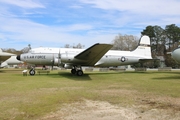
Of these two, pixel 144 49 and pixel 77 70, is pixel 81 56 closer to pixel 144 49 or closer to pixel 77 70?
pixel 77 70

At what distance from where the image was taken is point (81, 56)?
18.5m

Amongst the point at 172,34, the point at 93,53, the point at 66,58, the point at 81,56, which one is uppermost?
the point at 172,34

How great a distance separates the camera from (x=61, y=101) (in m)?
7.52

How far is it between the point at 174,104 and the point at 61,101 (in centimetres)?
406

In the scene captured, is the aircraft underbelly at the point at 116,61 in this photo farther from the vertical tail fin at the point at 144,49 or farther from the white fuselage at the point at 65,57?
the vertical tail fin at the point at 144,49

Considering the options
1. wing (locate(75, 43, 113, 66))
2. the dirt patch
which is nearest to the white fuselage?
wing (locate(75, 43, 113, 66))

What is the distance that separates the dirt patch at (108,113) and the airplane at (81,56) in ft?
32.0

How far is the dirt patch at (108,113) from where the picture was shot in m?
5.38

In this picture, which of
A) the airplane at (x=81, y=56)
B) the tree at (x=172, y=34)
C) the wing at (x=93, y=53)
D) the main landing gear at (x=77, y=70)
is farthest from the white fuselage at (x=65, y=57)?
the tree at (x=172, y=34)

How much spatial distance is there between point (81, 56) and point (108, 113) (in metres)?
12.9

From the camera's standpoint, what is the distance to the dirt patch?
17.6ft

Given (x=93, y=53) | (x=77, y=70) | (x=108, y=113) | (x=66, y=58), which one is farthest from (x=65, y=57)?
(x=108, y=113)

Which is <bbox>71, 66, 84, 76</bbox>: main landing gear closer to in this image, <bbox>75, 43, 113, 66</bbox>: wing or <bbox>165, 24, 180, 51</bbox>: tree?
<bbox>75, 43, 113, 66</bbox>: wing

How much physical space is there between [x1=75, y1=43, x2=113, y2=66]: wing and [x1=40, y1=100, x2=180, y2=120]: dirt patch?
976 cm
